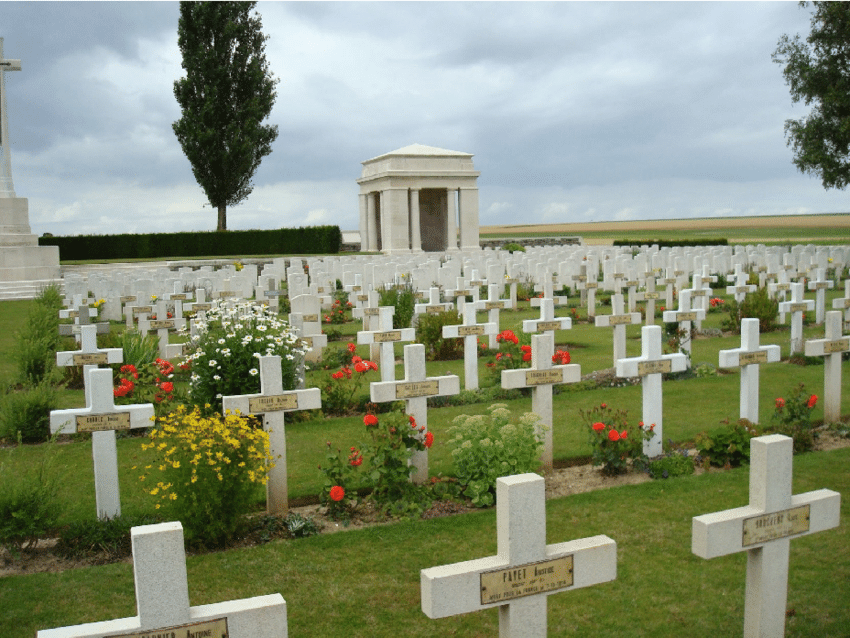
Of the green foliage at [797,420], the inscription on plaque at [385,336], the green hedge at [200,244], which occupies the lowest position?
the green foliage at [797,420]

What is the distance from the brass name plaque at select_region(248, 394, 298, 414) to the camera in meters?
5.00

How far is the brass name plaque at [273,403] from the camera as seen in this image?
5.00m

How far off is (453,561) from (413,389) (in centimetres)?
144

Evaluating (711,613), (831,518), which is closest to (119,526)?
(711,613)

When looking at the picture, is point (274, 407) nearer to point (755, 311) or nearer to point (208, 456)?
point (208, 456)

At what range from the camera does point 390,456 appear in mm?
5043

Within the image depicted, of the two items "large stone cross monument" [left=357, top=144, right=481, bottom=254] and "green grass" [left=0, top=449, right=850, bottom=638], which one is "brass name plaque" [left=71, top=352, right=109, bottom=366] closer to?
"green grass" [left=0, top=449, right=850, bottom=638]

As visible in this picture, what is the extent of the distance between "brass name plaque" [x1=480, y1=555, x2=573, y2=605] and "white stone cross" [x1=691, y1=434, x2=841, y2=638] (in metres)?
0.55

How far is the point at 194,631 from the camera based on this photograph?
2227 millimetres

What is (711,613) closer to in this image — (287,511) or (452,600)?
(452,600)

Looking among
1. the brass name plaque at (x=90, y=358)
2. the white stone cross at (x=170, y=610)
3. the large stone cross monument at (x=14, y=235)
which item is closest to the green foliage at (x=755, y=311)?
the brass name plaque at (x=90, y=358)

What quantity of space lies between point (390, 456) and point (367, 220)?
31574 millimetres

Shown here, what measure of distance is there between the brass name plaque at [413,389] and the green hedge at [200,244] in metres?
28.5

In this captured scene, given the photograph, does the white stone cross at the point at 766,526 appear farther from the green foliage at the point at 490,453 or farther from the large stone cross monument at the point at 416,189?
the large stone cross monument at the point at 416,189
